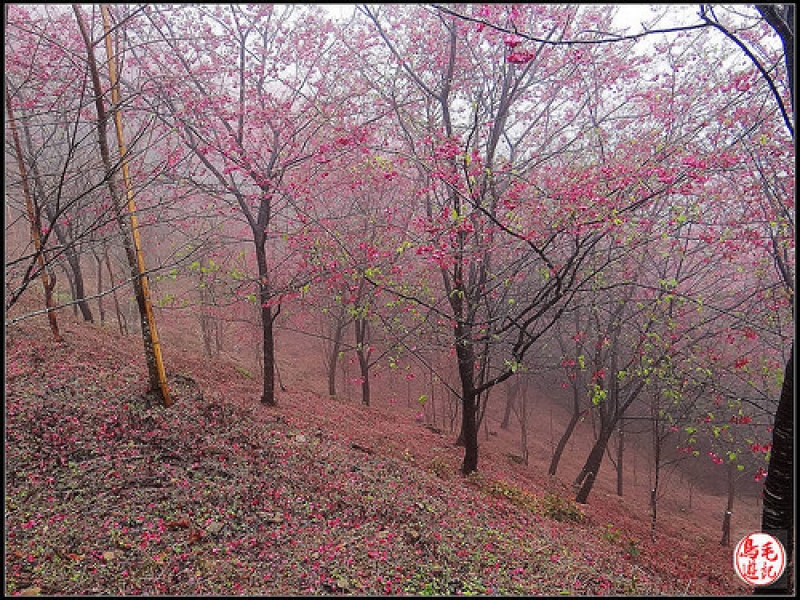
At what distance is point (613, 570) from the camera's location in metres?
4.97

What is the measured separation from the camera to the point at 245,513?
4945mm

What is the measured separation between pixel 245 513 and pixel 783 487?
16.5ft

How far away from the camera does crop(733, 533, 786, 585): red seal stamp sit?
3.36 m

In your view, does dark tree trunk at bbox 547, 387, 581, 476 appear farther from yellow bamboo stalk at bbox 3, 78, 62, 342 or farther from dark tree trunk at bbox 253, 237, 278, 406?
yellow bamboo stalk at bbox 3, 78, 62, 342

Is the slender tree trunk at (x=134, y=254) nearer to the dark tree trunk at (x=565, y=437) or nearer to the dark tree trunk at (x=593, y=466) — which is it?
the dark tree trunk at (x=593, y=466)

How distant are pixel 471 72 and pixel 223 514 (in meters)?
8.03

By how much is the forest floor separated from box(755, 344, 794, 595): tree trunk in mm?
620

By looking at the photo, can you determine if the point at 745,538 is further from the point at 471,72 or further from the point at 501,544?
the point at 471,72

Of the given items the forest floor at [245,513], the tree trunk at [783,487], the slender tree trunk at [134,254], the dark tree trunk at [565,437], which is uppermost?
the slender tree trunk at [134,254]

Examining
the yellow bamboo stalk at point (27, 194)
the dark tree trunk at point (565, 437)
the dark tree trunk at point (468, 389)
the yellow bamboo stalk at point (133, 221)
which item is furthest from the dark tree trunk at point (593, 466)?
the yellow bamboo stalk at point (27, 194)

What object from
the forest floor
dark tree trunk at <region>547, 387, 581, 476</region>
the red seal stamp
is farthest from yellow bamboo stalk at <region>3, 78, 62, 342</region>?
dark tree trunk at <region>547, 387, 581, 476</region>

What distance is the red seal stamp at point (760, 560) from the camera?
3.36 meters

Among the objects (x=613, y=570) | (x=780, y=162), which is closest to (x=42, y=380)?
(x=613, y=570)

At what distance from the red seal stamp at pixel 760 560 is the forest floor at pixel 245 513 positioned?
35 centimetres
